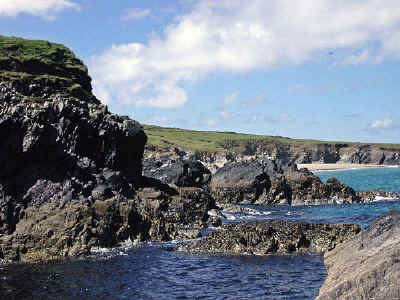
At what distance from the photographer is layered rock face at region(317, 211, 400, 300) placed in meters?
12.7

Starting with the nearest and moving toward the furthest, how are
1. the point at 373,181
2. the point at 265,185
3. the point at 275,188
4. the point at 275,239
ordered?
the point at 275,239 < the point at 275,188 < the point at 265,185 < the point at 373,181

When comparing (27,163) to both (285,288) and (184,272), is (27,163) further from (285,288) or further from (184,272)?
(285,288)

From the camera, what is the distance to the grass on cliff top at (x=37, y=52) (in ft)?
319

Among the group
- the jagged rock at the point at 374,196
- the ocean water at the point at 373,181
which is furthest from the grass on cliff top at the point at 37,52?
the ocean water at the point at 373,181

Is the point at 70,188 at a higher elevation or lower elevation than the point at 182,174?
lower

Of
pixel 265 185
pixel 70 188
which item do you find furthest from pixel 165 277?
pixel 265 185

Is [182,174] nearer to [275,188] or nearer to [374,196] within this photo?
[275,188]

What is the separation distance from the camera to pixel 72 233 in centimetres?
3409

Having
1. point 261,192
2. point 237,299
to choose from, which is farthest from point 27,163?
point 261,192

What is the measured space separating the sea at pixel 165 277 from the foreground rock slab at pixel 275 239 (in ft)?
4.48

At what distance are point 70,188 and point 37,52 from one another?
76043 millimetres

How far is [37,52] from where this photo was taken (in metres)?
104

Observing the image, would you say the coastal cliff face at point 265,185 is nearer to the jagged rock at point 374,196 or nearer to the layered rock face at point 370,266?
the jagged rock at point 374,196

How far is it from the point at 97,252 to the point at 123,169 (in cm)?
1875
